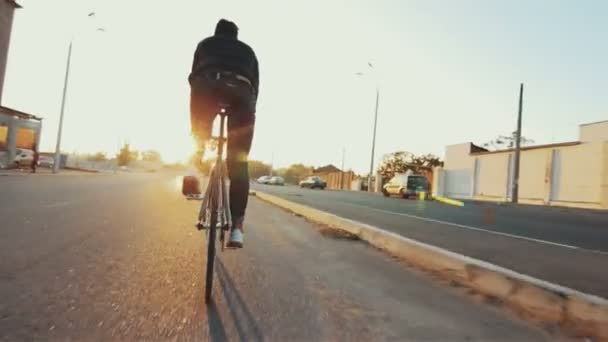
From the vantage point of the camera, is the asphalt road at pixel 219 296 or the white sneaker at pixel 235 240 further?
the white sneaker at pixel 235 240

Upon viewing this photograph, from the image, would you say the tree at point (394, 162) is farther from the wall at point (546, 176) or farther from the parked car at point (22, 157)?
the parked car at point (22, 157)

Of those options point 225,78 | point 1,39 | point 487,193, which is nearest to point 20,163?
point 1,39

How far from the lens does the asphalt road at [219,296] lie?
7.39 ft

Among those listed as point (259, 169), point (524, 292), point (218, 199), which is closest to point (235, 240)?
point (218, 199)

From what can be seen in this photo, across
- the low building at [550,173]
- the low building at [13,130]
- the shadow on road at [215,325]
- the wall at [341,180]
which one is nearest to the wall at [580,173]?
the low building at [550,173]

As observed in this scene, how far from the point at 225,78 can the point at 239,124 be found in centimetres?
45

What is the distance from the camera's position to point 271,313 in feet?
8.49

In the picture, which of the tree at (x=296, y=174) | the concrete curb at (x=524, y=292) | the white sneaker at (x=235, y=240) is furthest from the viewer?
the tree at (x=296, y=174)

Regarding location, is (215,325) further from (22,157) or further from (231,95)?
(22,157)

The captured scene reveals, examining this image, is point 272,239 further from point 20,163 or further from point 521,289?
point 20,163

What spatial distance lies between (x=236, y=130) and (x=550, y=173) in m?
34.2

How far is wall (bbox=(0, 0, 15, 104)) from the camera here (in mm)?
34469

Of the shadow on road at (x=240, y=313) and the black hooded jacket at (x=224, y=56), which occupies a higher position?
the black hooded jacket at (x=224, y=56)

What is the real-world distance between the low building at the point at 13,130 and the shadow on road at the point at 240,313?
32.4m
